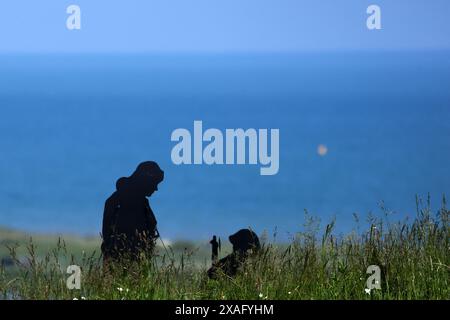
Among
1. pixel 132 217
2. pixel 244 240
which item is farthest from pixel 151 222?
pixel 244 240

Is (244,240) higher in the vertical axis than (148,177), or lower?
lower

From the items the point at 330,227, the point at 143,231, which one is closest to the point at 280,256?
the point at 330,227

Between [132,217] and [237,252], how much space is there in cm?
118

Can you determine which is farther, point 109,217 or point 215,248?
point 109,217

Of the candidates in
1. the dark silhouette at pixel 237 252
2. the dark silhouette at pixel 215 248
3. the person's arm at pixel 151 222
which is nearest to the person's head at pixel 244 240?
the dark silhouette at pixel 237 252

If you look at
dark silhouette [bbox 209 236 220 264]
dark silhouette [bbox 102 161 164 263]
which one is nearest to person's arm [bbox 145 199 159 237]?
dark silhouette [bbox 102 161 164 263]

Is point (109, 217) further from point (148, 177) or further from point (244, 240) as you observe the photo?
point (244, 240)

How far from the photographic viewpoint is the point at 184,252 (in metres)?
9.15

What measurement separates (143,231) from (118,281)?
522 millimetres

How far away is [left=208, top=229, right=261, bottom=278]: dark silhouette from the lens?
9.73 m

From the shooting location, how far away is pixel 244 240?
10.1m
